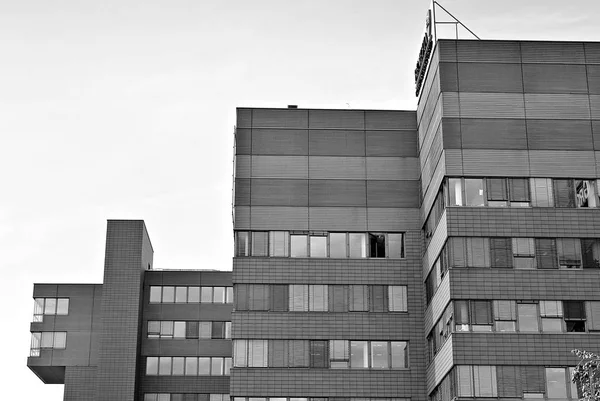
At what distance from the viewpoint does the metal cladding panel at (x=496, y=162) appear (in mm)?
61969

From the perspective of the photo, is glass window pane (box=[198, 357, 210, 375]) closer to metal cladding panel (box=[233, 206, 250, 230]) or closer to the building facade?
the building facade

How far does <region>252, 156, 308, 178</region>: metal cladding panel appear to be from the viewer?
71.3 m

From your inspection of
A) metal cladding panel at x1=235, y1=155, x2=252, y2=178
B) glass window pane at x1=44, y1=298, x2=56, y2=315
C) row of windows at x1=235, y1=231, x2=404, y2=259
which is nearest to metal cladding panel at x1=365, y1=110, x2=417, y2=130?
row of windows at x1=235, y1=231, x2=404, y2=259

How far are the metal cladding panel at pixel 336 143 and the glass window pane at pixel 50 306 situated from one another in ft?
149

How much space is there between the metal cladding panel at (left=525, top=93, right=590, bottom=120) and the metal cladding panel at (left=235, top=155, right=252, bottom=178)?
60.9 ft

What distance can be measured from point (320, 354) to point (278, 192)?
10.7 meters

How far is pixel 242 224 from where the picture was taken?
70500 millimetres

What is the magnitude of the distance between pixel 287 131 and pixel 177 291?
38.4 metres

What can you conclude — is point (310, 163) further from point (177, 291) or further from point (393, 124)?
point (177, 291)

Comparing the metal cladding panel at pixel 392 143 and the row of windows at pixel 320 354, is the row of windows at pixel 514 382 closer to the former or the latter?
the row of windows at pixel 320 354

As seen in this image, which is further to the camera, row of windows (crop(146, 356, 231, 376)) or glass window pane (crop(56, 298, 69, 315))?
glass window pane (crop(56, 298, 69, 315))

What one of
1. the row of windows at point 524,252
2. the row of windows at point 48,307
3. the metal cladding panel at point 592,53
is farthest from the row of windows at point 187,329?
the metal cladding panel at point 592,53

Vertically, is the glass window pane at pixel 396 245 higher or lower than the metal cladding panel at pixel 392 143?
lower

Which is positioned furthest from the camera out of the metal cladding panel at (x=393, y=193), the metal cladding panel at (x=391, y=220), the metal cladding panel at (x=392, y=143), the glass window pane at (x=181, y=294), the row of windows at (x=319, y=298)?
the glass window pane at (x=181, y=294)
